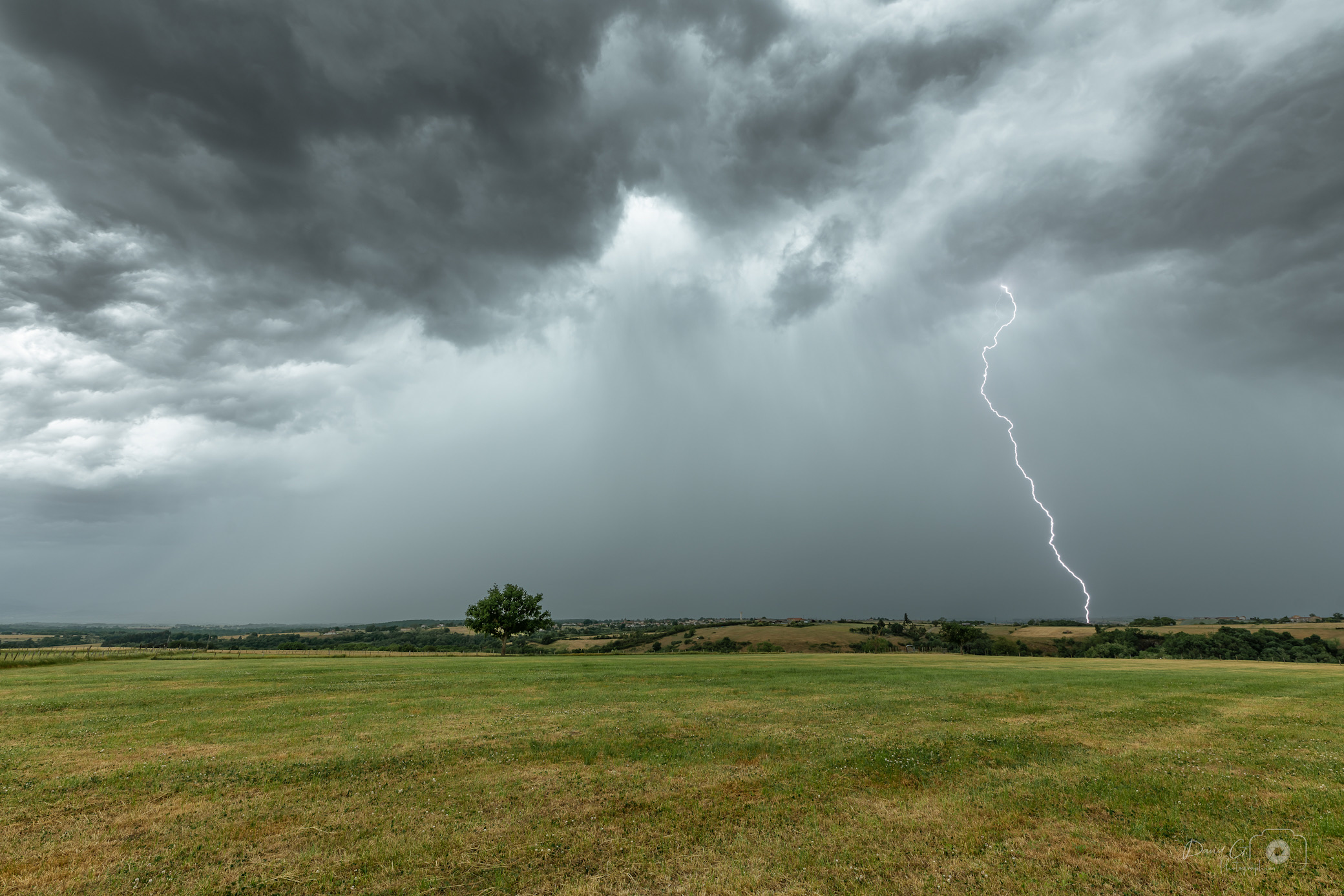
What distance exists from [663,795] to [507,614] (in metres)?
84.8

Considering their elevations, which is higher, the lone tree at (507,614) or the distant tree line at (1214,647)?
the lone tree at (507,614)

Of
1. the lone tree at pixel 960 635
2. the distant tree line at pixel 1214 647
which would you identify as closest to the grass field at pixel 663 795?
the distant tree line at pixel 1214 647

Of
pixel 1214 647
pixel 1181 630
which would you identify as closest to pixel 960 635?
pixel 1214 647

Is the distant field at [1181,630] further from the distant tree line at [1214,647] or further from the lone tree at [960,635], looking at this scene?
the lone tree at [960,635]

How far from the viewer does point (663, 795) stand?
39.5 feet

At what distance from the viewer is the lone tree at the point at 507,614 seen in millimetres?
89438

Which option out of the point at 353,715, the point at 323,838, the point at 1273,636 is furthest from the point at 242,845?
the point at 1273,636

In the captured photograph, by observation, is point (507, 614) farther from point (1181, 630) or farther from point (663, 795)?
point (1181, 630)

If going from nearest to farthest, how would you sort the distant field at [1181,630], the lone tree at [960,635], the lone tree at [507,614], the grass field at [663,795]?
the grass field at [663,795] → the lone tree at [507,614] → the distant field at [1181,630] → the lone tree at [960,635]

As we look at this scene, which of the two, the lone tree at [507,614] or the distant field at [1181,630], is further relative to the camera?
the distant field at [1181,630]

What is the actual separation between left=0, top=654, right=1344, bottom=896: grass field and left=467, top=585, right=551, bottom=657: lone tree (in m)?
66.8

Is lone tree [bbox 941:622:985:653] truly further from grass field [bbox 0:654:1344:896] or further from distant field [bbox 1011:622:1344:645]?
grass field [bbox 0:654:1344:896]

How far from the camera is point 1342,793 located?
12.0m

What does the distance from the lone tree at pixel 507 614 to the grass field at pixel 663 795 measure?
66.8m
